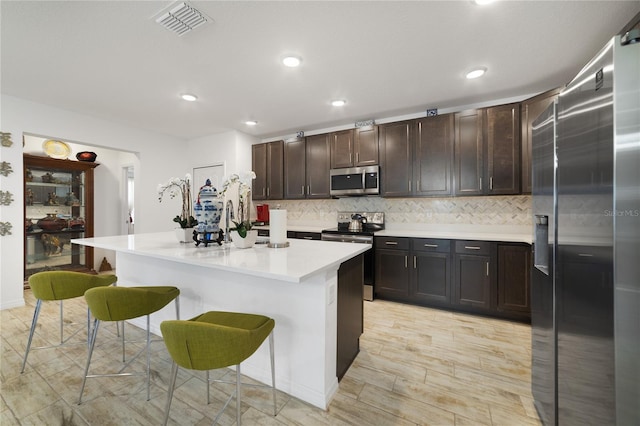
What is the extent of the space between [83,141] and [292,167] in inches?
119

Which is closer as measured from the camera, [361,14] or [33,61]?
[361,14]

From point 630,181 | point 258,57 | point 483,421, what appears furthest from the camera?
point 258,57

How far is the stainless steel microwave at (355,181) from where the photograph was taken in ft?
12.3

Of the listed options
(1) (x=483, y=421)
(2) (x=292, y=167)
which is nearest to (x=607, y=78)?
(1) (x=483, y=421)

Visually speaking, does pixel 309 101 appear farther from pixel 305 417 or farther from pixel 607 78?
pixel 305 417

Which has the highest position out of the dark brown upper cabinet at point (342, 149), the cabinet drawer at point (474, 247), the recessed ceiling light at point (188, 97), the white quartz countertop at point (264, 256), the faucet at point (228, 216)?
the recessed ceiling light at point (188, 97)

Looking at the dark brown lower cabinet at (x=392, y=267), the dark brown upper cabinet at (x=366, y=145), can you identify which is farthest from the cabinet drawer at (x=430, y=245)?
the dark brown upper cabinet at (x=366, y=145)

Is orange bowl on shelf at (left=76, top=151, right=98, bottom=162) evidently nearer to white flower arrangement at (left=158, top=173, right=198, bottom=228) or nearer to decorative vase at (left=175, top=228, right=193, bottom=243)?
white flower arrangement at (left=158, top=173, right=198, bottom=228)

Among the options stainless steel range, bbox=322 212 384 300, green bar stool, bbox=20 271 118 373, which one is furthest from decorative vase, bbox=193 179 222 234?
stainless steel range, bbox=322 212 384 300

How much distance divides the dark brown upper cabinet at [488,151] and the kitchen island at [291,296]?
6.54 feet

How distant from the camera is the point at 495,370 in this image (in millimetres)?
2018

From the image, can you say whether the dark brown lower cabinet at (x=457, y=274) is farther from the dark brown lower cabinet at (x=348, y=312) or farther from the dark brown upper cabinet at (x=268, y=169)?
the dark brown upper cabinet at (x=268, y=169)

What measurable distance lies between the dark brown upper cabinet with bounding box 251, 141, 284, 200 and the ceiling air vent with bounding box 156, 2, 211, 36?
268 centimetres

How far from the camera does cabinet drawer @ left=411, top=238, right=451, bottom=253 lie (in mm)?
3141
